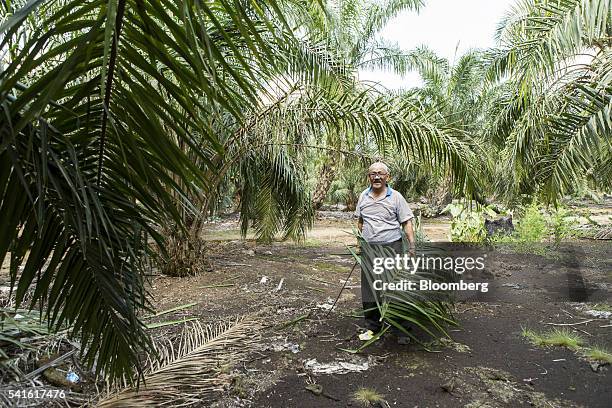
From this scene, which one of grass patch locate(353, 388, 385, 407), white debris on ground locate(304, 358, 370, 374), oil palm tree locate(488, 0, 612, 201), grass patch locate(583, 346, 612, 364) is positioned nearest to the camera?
grass patch locate(353, 388, 385, 407)

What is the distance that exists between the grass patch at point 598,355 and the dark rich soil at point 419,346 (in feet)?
0.25

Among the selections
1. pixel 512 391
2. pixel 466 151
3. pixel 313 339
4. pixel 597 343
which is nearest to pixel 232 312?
pixel 313 339

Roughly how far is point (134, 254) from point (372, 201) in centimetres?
263

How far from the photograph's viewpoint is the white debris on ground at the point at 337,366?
315 centimetres

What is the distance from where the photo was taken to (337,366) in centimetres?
323

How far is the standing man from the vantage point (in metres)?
3.71

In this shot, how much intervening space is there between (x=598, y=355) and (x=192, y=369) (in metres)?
3.07

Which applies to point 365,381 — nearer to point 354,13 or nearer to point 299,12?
point 299,12

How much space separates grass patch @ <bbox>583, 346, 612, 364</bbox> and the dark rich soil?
8cm

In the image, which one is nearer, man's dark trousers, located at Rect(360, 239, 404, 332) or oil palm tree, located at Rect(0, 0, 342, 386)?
oil palm tree, located at Rect(0, 0, 342, 386)

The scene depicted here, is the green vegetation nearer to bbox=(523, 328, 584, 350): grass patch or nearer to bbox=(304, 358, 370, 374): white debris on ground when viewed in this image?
bbox=(304, 358, 370, 374): white debris on ground

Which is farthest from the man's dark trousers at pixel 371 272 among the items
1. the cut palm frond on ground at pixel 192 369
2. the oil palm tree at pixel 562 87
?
the oil palm tree at pixel 562 87

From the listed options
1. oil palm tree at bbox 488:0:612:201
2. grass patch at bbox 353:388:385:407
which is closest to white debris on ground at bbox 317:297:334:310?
grass patch at bbox 353:388:385:407

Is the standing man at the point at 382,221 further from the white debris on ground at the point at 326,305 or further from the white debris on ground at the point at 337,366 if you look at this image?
the white debris on ground at the point at 326,305
